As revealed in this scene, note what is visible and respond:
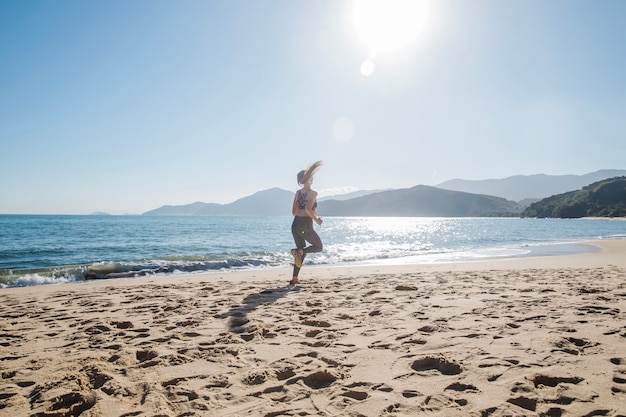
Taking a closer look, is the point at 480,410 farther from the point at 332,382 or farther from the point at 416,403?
the point at 332,382

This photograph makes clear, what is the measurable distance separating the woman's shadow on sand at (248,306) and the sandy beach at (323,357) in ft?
0.14

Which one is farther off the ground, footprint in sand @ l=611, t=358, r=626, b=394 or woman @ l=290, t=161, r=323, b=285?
woman @ l=290, t=161, r=323, b=285

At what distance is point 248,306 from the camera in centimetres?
577

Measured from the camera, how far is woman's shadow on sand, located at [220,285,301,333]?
4.50m

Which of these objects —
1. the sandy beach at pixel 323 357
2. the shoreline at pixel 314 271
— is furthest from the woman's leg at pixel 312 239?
the sandy beach at pixel 323 357

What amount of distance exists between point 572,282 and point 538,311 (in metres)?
3.75

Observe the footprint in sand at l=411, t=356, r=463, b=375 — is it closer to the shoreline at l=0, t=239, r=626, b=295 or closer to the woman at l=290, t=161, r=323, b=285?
the woman at l=290, t=161, r=323, b=285

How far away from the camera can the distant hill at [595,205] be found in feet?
366

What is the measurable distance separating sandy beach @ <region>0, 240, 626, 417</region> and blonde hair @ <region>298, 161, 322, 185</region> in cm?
295

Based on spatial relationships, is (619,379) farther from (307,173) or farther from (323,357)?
(307,173)

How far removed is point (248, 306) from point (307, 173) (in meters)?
3.45

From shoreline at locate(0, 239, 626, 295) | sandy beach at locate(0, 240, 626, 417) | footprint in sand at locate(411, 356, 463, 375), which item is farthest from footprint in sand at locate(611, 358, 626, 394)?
shoreline at locate(0, 239, 626, 295)

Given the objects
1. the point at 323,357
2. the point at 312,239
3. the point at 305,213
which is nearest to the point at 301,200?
the point at 305,213

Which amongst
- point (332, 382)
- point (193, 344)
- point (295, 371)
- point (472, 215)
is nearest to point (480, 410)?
point (332, 382)
